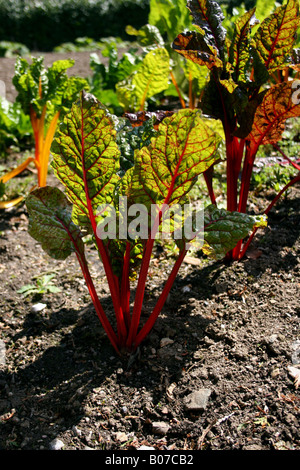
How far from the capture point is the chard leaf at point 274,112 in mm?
1822

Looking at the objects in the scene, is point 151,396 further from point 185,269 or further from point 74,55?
point 74,55

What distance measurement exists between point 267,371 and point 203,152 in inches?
35.1

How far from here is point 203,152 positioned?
1495mm

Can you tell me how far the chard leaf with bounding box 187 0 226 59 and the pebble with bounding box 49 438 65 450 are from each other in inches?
65.2

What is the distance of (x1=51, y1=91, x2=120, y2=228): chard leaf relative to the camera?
1501 millimetres

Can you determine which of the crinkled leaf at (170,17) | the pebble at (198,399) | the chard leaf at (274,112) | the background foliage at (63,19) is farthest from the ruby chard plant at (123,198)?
the background foliage at (63,19)

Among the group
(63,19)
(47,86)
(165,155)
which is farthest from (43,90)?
(63,19)

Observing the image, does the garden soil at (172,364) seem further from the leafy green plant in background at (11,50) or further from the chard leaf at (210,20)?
the leafy green plant in background at (11,50)

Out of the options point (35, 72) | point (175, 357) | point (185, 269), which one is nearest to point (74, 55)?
point (35, 72)

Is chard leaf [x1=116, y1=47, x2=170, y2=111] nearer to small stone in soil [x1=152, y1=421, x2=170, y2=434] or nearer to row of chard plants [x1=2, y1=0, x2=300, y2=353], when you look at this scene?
row of chard plants [x1=2, y1=0, x2=300, y2=353]

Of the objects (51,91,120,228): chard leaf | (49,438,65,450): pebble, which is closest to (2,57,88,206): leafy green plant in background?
(51,91,120,228): chard leaf

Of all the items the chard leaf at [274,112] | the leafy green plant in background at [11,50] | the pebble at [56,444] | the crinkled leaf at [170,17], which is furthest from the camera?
the leafy green plant in background at [11,50]

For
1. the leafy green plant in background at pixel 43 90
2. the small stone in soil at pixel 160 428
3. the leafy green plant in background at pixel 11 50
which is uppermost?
the leafy green plant in background at pixel 11 50

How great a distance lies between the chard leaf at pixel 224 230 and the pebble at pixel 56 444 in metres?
0.84
